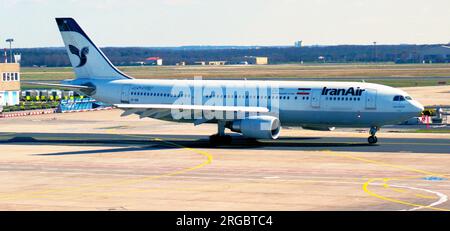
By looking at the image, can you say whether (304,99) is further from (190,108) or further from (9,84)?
(9,84)

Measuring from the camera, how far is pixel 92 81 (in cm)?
7044

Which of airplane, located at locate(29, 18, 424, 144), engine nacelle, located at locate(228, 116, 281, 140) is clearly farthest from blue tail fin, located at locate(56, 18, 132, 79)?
engine nacelle, located at locate(228, 116, 281, 140)

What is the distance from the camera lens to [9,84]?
112 m

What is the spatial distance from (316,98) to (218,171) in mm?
16012

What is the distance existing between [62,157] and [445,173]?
24.4 meters

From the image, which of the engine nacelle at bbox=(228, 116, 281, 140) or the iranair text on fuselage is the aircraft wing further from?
the iranair text on fuselage

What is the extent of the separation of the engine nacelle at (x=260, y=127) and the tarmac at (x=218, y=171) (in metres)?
0.92

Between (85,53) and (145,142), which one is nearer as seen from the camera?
(145,142)

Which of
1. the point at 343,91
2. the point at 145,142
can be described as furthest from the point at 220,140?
the point at 343,91

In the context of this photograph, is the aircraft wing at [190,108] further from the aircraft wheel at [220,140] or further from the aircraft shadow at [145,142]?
the aircraft shadow at [145,142]

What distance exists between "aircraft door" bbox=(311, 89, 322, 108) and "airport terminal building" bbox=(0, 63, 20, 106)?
58.1m

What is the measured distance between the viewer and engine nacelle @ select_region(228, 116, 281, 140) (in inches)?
2435

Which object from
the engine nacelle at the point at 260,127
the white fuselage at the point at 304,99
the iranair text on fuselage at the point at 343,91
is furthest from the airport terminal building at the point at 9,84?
the iranair text on fuselage at the point at 343,91
